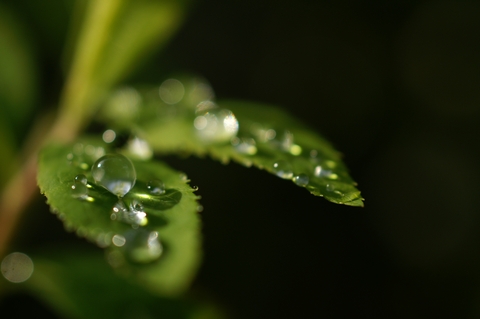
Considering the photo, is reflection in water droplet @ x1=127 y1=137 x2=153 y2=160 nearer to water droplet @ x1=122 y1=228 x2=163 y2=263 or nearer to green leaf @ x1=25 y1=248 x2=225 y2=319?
water droplet @ x1=122 y1=228 x2=163 y2=263

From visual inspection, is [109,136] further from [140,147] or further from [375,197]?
[375,197]

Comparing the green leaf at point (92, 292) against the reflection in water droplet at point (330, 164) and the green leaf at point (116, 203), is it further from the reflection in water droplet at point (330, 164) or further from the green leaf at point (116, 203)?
the reflection in water droplet at point (330, 164)

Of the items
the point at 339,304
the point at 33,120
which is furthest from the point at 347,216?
the point at 33,120

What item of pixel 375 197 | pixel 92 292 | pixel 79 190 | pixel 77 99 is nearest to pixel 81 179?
pixel 79 190

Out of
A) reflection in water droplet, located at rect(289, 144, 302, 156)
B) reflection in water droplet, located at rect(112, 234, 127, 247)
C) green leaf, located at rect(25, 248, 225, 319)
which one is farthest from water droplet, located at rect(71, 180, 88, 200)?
green leaf, located at rect(25, 248, 225, 319)

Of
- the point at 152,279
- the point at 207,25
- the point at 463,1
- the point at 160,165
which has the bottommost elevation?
the point at 152,279

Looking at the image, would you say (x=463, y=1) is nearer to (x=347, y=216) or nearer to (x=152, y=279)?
(x=347, y=216)

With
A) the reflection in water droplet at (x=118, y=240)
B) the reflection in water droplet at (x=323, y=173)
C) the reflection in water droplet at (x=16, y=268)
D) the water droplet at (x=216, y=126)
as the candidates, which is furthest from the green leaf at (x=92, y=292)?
the reflection in water droplet at (x=323, y=173)
